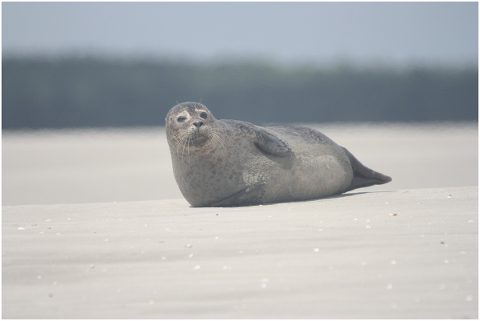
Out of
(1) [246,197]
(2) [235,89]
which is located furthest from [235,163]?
(2) [235,89]

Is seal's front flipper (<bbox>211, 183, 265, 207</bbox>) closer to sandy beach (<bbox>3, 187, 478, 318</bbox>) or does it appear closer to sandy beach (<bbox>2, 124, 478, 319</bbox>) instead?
sandy beach (<bbox>2, 124, 478, 319</bbox>)

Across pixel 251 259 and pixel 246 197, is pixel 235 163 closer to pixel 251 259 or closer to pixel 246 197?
pixel 246 197

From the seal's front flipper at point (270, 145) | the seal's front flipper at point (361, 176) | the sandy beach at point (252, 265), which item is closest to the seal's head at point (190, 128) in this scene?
the seal's front flipper at point (270, 145)

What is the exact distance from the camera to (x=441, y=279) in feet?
9.21

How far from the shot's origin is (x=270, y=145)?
5.73m

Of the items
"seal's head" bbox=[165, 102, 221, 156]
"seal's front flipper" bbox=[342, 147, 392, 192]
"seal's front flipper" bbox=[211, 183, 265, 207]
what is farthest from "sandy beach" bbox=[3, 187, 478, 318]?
→ "seal's front flipper" bbox=[342, 147, 392, 192]

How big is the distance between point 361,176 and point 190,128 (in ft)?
6.63

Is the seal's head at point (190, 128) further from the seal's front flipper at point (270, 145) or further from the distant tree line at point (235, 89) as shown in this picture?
the distant tree line at point (235, 89)

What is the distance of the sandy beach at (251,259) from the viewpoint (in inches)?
102

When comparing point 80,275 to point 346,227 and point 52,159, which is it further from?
point 52,159

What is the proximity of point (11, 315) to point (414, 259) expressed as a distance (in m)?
1.77

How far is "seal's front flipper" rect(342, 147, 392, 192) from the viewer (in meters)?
6.55

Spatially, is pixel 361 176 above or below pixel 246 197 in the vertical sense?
above

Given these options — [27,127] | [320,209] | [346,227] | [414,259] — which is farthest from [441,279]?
[27,127]
